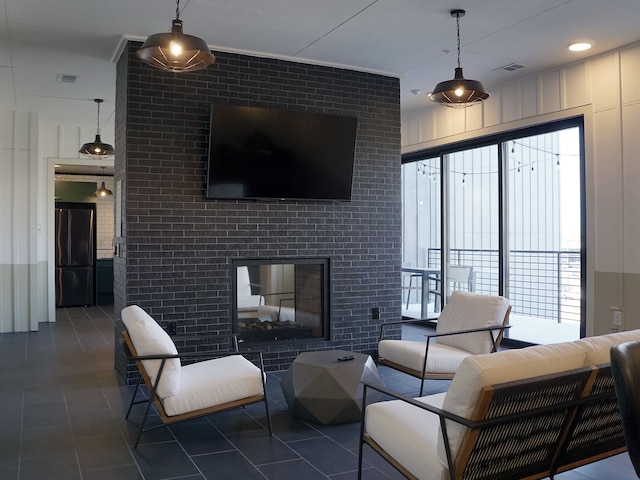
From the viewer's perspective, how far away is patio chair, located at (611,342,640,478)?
5.98ft

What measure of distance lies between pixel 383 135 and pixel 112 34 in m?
2.80

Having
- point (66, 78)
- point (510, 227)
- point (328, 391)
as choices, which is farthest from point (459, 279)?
point (66, 78)

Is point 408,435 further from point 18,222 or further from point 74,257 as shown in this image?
point 74,257

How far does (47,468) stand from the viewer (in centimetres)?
324

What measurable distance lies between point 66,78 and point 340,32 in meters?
3.25

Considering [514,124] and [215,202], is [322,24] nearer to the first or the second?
[215,202]

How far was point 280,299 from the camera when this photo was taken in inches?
227

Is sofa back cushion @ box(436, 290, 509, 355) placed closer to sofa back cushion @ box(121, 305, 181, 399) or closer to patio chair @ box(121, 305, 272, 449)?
patio chair @ box(121, 305, 272, 449)

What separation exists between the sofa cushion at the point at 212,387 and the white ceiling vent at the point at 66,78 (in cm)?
394

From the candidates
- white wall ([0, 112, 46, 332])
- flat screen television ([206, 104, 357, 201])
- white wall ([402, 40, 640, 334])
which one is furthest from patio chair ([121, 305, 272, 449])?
white wall ([0, 112, 46, 332])

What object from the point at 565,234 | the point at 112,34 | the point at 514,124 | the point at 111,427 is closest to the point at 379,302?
the point at 565,234

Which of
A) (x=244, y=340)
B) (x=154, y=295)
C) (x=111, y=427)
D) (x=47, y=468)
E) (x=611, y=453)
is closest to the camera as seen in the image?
(x=611, y=453)

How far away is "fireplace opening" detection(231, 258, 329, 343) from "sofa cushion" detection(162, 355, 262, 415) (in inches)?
64.0

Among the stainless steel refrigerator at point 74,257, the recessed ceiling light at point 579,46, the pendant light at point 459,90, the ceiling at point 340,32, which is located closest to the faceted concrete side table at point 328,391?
the pendant light at point 459,90
